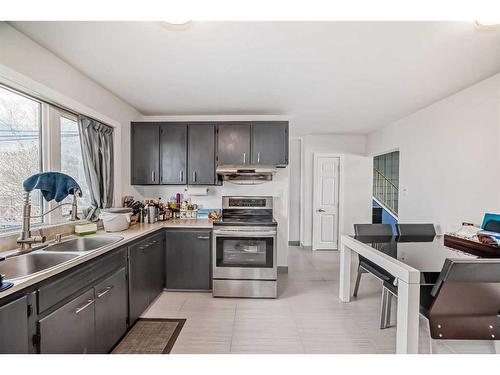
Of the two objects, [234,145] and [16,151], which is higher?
[234,145]

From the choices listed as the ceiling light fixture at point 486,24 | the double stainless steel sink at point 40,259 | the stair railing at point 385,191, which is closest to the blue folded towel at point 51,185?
the double stainless steel sink at point 40,259

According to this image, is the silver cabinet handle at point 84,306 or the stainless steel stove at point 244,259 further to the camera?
the stainless steel stove at point 244,259

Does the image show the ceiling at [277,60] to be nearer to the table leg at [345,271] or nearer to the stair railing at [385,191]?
the table leg at [345,271]

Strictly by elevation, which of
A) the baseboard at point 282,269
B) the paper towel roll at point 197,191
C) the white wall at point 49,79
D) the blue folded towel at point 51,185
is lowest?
the baseboard at point 282,269

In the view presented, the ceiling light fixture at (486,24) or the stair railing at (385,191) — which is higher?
the ceiling light fixture at (486,24)

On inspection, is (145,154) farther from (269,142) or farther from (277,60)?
(277,60)

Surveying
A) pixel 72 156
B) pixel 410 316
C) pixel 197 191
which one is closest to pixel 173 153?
pixel 197 191

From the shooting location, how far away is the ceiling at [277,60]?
1.64 meters

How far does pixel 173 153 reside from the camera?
337cm

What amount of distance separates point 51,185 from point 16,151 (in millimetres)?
426

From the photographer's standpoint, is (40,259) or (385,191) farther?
(385,191)

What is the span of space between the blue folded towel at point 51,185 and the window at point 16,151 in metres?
0.25

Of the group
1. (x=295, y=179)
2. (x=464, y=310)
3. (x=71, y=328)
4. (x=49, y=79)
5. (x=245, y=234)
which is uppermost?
(x=49, y=79)
